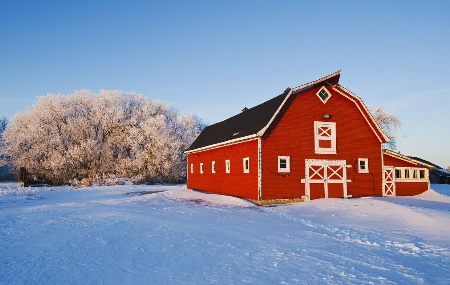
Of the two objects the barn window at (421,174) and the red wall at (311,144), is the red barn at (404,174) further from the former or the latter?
the red wall at (311,144)

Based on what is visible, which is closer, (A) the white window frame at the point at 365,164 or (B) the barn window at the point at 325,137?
(B) the barn window at the point at 325,137

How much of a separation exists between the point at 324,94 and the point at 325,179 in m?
5.21

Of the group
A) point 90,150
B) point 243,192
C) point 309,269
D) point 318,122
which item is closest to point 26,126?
point 90,150

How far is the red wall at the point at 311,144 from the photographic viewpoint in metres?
18.8

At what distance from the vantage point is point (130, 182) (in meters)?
41.7

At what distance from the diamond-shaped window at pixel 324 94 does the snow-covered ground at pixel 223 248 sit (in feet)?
27.4

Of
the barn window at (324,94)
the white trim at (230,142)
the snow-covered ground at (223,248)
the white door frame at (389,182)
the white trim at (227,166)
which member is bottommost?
the snow-covered ground at (223,248)

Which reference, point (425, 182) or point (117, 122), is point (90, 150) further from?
point (425, 182)

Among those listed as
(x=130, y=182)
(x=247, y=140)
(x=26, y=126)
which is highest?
(x=26, y=126)

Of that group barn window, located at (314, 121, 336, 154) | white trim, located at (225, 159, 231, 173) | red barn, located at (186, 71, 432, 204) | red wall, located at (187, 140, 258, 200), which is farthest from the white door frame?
white trim, located at (225, 159, 231, 173)

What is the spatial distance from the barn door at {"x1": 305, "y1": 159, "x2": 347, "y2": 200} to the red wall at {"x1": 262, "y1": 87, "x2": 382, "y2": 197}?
0.32 metres

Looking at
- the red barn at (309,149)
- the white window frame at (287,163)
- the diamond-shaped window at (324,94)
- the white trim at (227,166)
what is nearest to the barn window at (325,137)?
the red barn at (309,149)

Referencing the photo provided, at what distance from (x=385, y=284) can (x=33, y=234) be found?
30.0 ft

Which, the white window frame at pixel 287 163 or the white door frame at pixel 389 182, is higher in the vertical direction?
the white window frame at pixel 287 163
